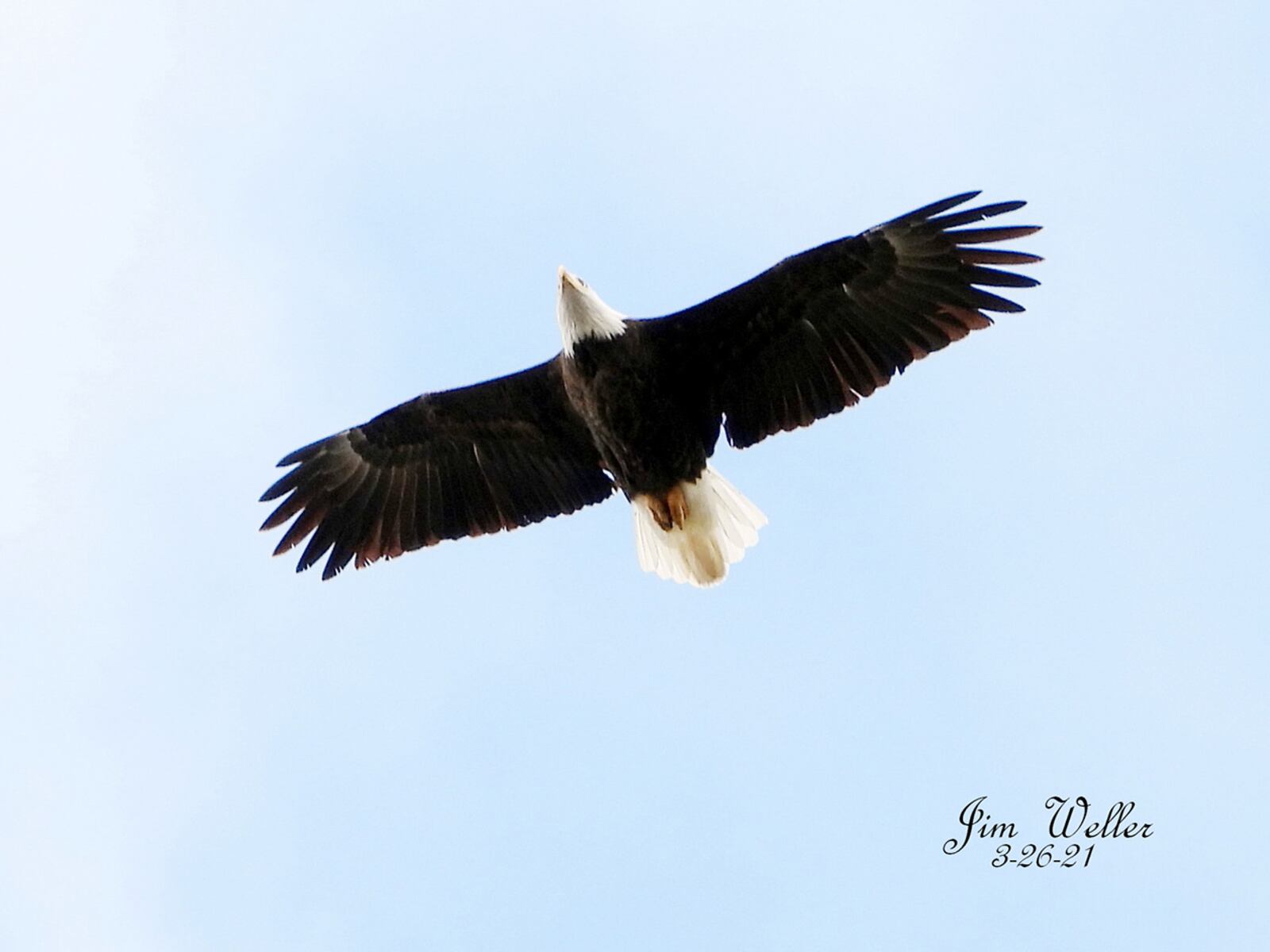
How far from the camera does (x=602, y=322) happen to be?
341 inches

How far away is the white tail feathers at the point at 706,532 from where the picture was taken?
916cm

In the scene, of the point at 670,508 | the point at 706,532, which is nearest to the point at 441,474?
the point at 670,508

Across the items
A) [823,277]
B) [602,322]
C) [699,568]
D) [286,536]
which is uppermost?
[823,277]

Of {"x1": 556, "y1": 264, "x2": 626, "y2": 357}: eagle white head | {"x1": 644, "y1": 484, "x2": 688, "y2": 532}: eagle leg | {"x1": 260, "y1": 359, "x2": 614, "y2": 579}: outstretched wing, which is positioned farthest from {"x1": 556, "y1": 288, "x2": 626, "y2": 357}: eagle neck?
{"x1": 644, "y1": 484, "x2": 688, "y2": 532}: eagle leg

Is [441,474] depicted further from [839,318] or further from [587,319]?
[839,318]

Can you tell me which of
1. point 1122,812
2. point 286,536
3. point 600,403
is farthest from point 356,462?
point 1122,812

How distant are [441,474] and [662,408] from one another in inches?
56.5

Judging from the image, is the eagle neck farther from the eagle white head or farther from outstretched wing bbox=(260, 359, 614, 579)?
outstretched wing bbox=(260, 359, 614, 579)

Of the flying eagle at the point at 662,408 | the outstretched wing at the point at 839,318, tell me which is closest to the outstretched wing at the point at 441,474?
the flying eagle at the point at 662,408

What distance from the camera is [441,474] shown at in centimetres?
938

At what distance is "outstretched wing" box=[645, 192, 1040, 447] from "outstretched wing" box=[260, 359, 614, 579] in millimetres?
874

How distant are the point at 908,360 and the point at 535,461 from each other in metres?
2.16

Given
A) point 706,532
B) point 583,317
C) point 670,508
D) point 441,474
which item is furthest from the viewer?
point 441,474

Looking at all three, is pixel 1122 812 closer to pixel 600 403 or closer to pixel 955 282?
pixel 955 282
